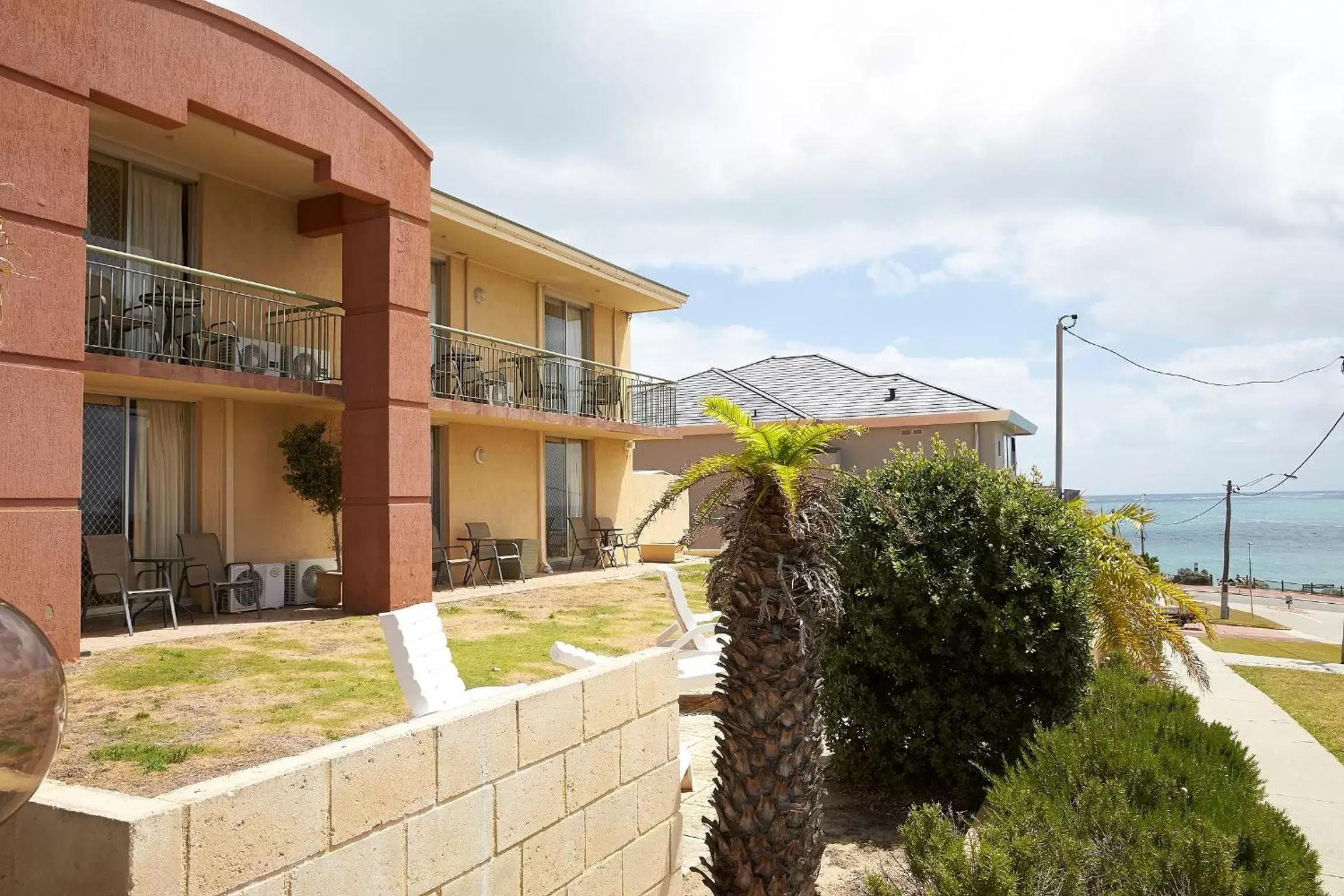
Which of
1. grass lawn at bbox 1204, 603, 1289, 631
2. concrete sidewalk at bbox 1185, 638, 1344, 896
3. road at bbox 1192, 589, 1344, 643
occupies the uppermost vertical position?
concrete sidewalk at bbox 1185, 638, 1344, 896

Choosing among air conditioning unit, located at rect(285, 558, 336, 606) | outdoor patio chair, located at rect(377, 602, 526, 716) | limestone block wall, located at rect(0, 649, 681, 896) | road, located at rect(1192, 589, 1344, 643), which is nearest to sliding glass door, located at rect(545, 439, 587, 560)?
air conditioning unit, located at rect(285, 558, 336, 606)

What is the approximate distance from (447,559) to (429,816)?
1335 centimetres

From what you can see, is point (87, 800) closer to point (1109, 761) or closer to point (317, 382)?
point (1109, 761)

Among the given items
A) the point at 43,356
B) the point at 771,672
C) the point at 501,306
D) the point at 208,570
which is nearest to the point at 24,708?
the point at 771,672

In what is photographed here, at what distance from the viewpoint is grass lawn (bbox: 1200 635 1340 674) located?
1605cm

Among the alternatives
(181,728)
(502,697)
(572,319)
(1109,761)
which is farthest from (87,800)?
(572,319)

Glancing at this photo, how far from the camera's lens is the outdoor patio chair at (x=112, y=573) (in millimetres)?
10516

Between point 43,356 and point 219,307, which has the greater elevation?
point 219,307

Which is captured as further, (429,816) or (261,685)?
(261,685)

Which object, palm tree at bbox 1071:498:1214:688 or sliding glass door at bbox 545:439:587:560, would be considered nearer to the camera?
palm tree at bbox 1071:498:1214:688

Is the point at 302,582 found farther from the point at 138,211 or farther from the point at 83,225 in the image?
the point at 83,225

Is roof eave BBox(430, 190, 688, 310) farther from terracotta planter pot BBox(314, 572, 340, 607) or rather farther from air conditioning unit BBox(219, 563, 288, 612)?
air conditioning unit BBox(219, 563, 288, 612)

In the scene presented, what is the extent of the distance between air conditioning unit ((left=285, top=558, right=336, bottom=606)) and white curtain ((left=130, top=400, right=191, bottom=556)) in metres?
1.77

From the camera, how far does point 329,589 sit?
13578mm
